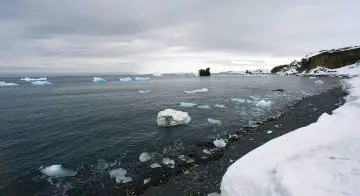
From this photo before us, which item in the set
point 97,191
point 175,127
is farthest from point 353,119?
point 97,191

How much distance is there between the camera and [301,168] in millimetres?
7473

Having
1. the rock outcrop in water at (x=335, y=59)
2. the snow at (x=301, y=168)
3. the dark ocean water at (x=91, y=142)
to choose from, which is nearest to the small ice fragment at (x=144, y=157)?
the dark ocean water at (x=91, y=142)

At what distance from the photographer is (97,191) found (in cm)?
1013

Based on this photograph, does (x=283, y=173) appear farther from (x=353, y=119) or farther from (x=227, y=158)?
(x=353, y=119)

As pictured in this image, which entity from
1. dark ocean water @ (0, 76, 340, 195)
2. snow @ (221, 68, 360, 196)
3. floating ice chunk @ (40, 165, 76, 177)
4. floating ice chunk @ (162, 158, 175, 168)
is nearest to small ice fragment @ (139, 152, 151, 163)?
dark ocean water @ (0, 76, 340, 195)

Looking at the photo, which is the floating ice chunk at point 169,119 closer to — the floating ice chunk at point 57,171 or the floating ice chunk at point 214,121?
the floating ice chunk at point 214,121

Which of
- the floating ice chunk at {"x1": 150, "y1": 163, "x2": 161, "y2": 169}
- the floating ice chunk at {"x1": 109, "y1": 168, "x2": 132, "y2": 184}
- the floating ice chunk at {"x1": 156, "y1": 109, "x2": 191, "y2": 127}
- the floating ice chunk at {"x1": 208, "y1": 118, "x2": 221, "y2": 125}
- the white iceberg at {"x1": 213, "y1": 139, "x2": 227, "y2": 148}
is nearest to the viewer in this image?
the floating ice chunk at {"x1": 109, "y1": 168, "x2": 132, "y2": 184}

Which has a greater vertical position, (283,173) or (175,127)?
(283,173)

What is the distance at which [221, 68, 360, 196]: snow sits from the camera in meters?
6.44

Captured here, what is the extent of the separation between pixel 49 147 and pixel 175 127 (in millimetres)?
9041

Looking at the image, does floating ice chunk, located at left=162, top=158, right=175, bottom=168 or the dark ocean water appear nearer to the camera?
the dark ocean water

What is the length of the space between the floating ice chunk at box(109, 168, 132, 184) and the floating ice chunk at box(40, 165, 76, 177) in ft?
6.38

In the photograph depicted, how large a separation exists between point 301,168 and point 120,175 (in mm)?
7897

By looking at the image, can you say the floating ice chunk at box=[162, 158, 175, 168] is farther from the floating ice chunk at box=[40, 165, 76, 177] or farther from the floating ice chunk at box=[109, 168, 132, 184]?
the floating ice chunk at box=[40, 165, 76, 177]
